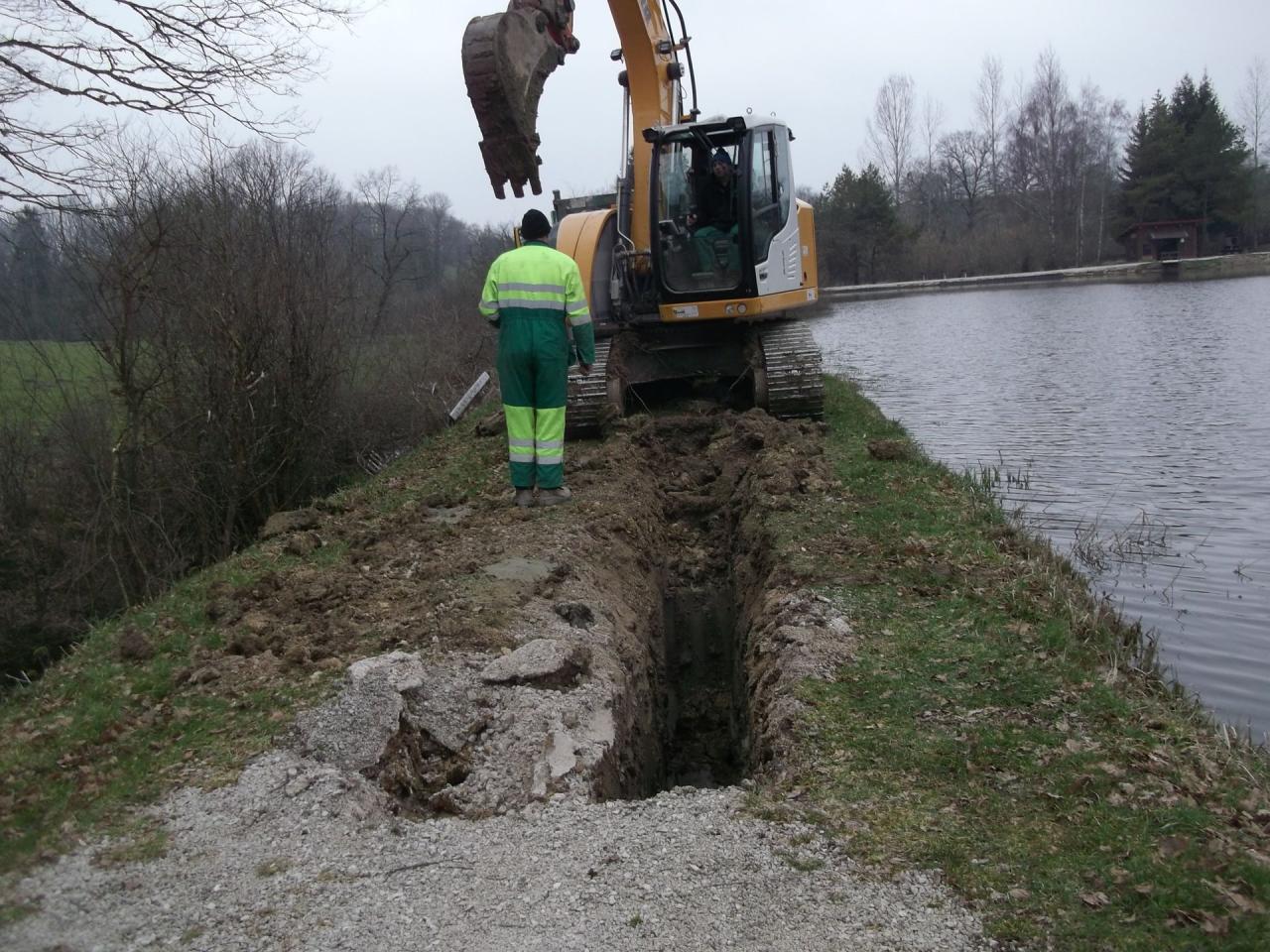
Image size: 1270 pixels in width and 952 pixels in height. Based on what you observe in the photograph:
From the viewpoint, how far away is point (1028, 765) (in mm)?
3926

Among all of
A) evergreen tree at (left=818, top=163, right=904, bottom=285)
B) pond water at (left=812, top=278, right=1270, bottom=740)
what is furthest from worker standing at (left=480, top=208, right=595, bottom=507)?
evergreen tree at (left=818, top=163, right=904, bottom=285)

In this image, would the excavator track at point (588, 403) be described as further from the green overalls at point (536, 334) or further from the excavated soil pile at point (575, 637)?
the green overalls at point (536, 334)

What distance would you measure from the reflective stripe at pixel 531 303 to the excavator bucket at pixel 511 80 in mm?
1010

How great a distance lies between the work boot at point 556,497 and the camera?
26.6 feet

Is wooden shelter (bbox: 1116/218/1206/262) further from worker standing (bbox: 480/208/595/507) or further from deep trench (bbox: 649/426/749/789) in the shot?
worker standing (bbox: 480/208/595/507)

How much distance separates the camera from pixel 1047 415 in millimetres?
13367

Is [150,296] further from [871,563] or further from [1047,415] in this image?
[1047,415]

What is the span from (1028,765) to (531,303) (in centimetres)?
482

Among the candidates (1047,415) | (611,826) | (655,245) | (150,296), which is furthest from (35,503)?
(1047,415)

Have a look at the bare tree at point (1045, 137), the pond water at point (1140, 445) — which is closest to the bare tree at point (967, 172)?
the bare tree at point (1045, 137)

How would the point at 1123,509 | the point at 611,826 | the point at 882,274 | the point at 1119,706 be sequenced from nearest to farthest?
the point at 611,826
the point at 1119,706
the point at 1123,509
the point at 882,274

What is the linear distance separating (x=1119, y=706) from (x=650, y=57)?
8816 millimetres

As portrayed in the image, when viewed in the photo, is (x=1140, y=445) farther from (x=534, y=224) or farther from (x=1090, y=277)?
(x=1090, y=277)

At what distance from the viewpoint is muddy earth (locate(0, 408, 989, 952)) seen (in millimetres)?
3119
